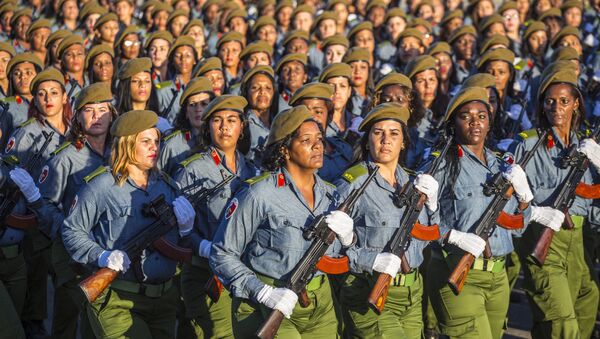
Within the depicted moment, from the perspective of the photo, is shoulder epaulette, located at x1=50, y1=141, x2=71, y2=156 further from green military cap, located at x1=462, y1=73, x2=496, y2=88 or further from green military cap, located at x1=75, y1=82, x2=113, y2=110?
green military cap, located at x1=462, y1=73, x2=496, y2=88

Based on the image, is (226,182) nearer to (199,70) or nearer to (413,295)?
(413,295)

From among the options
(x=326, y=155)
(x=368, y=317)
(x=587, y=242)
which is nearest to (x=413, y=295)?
(x=368, y=317)

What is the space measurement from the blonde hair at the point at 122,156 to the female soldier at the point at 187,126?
5.15 ft

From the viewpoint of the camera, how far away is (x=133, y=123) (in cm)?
642

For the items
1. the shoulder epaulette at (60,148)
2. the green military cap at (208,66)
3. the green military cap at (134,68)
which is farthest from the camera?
the green military cap at (208,66)

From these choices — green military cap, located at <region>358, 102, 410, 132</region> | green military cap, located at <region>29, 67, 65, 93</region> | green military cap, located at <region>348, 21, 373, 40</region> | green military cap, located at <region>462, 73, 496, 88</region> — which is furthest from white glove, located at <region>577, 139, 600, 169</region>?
green military cap, located at <region>348, 21, 373, 40</region>

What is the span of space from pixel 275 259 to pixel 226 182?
4.86ft

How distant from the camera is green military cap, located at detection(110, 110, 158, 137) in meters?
6.40

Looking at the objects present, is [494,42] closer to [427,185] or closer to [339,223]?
[427,185]

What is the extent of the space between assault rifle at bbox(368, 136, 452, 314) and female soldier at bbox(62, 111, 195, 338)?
4.79 ft

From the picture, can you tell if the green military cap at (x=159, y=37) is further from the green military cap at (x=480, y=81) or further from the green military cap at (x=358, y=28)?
the green military cap at (x=480, y=81)

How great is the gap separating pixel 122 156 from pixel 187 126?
2260 millimetres

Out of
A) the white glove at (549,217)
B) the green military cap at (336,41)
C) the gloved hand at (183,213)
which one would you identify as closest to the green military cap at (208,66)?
the green military cap at (336,41)

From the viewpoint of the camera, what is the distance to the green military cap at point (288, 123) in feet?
19.7
